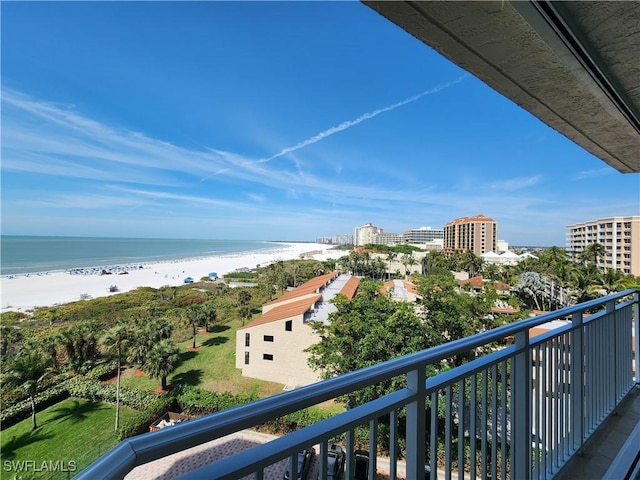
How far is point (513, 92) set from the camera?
4.23ft

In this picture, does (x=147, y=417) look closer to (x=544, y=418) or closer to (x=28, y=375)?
(x=28, y=375)

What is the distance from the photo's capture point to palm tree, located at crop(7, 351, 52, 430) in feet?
36.1

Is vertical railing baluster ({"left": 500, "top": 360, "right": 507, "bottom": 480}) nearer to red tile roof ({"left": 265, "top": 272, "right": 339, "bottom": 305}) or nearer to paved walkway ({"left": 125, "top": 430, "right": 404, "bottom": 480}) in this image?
paved walkway ({"left": 125, "top": 430, "right": 404, "bottom": 480})

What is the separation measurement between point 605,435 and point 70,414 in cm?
1573

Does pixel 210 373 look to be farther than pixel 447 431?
Yes

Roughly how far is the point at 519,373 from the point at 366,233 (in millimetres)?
75715

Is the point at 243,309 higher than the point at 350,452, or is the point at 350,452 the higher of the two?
the point at 350,452

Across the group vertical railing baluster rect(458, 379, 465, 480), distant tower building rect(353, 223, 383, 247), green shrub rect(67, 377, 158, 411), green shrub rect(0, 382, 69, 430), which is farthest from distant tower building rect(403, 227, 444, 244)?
vertical railing baluster rect(458, 379, 465, 480)

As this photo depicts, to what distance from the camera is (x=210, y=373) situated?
42.0 ft

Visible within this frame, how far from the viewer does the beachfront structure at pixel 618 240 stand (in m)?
29.3

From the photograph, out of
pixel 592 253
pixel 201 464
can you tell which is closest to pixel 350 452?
pixel 201 464

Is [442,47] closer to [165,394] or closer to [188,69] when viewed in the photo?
[165,394]

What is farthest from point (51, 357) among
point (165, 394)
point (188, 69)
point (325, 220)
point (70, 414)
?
point (325, 220)

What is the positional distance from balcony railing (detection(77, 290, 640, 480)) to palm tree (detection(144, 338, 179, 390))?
44.3ft
